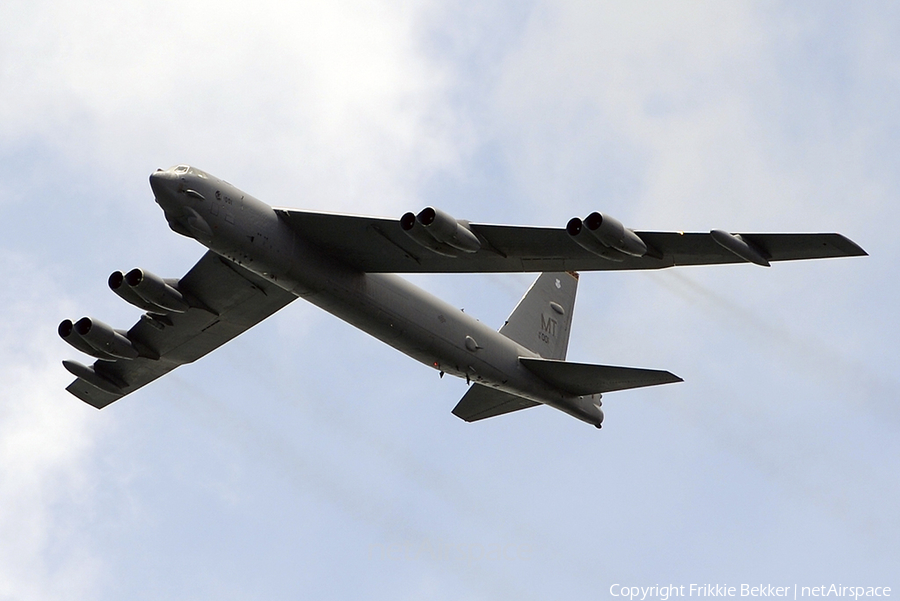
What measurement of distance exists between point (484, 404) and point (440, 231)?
1017 cm

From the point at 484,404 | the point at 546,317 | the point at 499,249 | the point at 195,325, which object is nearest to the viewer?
the point at 499,249

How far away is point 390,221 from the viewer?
98.6ft

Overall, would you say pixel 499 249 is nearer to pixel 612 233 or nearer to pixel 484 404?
pixel 612 233

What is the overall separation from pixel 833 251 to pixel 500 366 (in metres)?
10.6

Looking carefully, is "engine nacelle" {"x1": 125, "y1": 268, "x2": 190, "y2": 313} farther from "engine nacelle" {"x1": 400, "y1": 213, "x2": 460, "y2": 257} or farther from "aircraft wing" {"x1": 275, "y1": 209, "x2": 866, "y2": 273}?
"engine nacelle" {"x1": 400, "y1": 213, "x2": 460, "y2": 257}

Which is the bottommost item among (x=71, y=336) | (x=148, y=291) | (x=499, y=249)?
(x=71, y=336)

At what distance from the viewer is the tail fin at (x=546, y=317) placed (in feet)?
126

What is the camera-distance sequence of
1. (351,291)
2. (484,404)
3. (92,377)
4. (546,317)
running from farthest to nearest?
(546,317) < (92,377) < (484,404) < (351,291)

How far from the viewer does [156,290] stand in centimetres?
3291

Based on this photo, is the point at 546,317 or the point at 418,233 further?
the point at 546,317

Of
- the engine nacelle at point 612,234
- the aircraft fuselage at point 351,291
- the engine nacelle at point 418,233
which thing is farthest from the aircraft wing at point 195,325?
the engine nacelle at point 612,234

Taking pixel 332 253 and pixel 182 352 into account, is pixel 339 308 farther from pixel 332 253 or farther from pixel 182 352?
pixel 182 352

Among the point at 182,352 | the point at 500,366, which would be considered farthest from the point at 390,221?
the point at 182,352

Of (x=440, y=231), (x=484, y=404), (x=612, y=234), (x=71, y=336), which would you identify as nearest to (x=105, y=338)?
(x=71, y=336)
